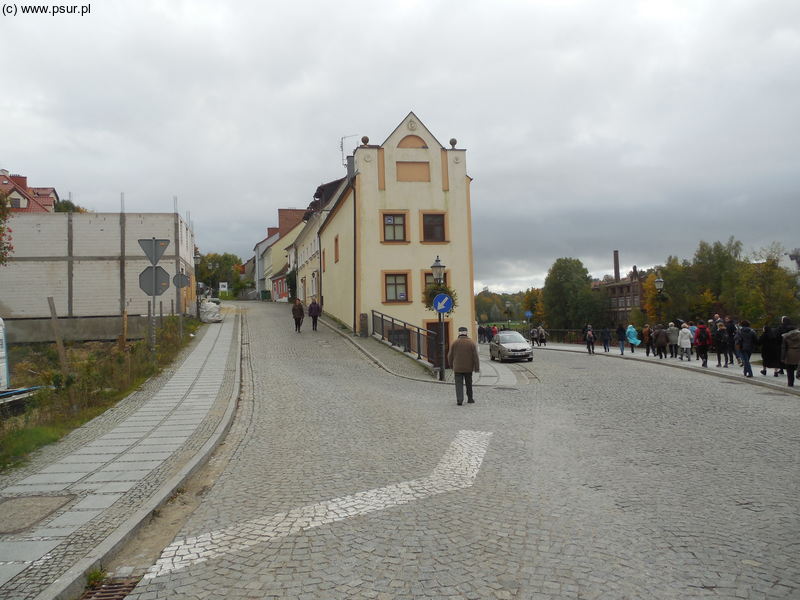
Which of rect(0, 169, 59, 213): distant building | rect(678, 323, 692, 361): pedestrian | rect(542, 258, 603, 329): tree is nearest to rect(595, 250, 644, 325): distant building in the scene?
rect(542, 258, 603, 329): tree

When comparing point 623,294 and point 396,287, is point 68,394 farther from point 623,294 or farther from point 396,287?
point 623,294

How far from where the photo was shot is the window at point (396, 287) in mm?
30266

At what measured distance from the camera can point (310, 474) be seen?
274 inches

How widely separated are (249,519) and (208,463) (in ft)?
8.39

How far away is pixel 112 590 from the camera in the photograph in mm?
4133

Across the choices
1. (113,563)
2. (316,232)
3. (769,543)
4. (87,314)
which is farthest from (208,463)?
(316,232)

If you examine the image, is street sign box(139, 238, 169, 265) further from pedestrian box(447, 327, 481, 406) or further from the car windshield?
the car windshield

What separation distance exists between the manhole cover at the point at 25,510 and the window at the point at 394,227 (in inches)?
980

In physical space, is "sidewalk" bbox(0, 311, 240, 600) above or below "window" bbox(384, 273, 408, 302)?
below

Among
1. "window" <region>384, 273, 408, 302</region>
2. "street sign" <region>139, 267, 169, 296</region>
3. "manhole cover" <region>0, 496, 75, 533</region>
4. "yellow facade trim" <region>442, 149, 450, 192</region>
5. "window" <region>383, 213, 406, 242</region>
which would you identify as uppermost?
"yellow facade trim" <region>442, 149, 450, 192</region>

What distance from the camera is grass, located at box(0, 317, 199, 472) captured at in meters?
8.49

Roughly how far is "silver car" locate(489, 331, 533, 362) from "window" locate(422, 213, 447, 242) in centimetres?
574

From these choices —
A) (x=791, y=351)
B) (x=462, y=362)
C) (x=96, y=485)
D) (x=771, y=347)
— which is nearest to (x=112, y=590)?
(x=96, y=485)

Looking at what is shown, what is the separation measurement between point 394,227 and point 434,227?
2045 mm
